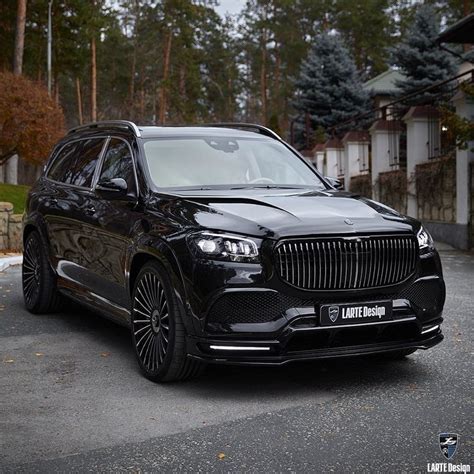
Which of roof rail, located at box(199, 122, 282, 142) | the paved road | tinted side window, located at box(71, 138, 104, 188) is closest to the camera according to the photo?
the paved road

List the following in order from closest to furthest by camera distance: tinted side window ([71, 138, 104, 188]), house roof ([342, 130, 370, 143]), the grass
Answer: tinted side window ([71, 138, 104, 188]), the grass, house roof ([342, 130, 370, 143])

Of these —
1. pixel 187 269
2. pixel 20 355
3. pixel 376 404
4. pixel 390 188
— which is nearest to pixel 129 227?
pixel 187 269

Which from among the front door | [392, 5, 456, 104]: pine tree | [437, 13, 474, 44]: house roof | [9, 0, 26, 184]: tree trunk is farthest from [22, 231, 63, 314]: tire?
[392, 5, 456, 104]: pine tree

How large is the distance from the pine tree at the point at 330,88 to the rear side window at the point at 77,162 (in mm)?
30268

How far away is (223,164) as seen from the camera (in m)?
6.46

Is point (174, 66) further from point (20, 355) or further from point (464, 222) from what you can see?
point (20, 355)

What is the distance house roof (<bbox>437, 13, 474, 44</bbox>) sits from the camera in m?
18.4

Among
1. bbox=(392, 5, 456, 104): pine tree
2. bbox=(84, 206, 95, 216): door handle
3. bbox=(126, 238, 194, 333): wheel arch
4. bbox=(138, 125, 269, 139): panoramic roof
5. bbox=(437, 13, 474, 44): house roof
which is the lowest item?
bbox=(126, 238, 194, 333): wheel arch

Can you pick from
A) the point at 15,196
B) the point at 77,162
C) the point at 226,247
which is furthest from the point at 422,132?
the point at 226,247

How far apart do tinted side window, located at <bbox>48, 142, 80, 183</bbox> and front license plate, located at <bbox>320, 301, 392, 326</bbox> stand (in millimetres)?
3596

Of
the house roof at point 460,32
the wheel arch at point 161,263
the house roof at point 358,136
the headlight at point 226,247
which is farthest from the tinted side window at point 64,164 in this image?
the house roof at point 358,136

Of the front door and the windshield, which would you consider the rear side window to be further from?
the windshield

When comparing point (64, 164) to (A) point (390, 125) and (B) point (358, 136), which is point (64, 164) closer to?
(A) point (390, 125)

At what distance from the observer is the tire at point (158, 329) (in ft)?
16.8
